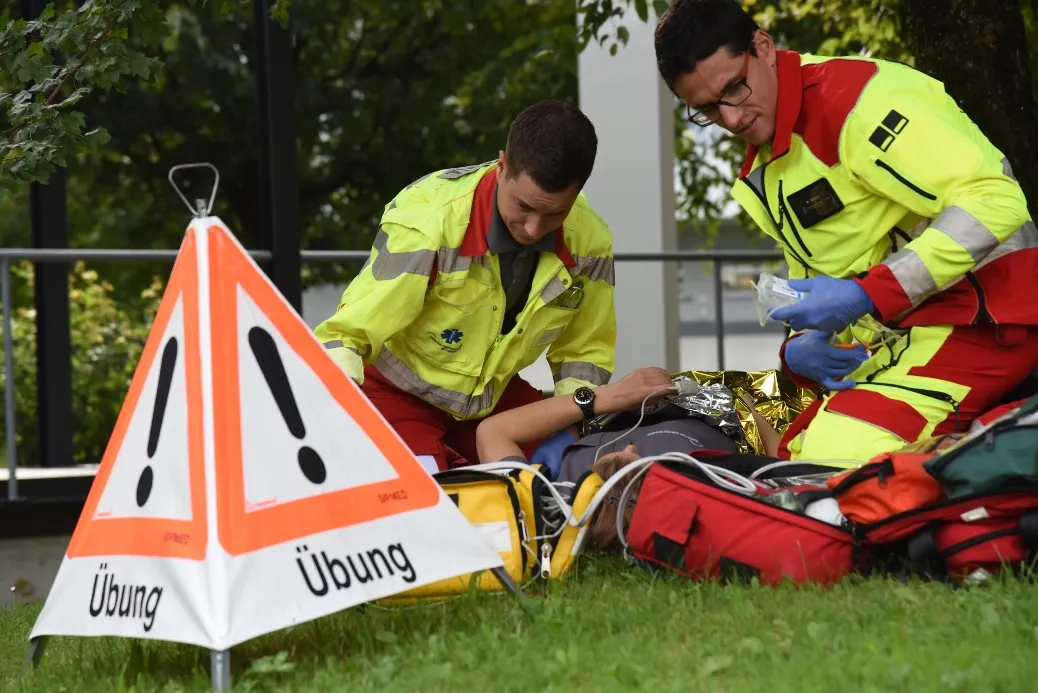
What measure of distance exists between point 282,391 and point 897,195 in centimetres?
168

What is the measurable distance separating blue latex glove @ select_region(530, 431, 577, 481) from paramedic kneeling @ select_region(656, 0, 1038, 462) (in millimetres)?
713

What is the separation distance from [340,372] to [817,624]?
A: 1.08 metres

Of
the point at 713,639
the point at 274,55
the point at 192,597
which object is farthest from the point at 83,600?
the point at 274,55

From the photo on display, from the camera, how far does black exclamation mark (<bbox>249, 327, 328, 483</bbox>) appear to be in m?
2.76

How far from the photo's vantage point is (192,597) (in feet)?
8.46

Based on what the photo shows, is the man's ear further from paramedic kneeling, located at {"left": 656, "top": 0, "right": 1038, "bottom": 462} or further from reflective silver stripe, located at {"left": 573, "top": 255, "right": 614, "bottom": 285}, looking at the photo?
reflective silver stripe, located at {"left": 573, "top": 255, "right": 614, "bottom": 285}

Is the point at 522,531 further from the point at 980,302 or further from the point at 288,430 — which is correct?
the point at 980,302

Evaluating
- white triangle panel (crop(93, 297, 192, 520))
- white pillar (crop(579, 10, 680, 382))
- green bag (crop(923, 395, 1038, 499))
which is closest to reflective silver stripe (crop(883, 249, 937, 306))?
green bag (crop(923, 395, 1038, 499))

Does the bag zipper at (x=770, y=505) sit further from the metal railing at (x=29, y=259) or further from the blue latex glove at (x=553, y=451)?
the metal railing at (x=29, y=259)

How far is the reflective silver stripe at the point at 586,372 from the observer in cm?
423

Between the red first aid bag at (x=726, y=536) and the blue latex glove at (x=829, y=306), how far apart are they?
490mm

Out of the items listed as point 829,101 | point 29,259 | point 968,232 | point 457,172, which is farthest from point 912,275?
point 29,259

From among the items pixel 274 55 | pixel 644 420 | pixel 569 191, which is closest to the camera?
pixel 569 191

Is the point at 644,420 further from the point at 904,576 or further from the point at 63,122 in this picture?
the point at 63,122
